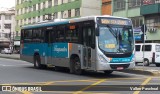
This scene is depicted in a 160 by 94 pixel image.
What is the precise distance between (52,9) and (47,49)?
5760 cm

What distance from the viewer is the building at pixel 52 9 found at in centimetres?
7069

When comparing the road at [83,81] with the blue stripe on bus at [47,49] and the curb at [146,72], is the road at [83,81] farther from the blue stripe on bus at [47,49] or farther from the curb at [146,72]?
the blue stripe on bus at [47,49]

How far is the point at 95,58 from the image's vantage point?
18.1 metres

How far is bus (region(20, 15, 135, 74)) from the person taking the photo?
18.1 metres

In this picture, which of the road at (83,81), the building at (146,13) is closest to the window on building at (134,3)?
the building at (146,13)

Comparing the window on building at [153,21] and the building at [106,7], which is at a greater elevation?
the building at [106,7]

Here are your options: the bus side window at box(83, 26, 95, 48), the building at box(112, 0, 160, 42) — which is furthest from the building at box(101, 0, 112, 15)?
the bus side window at box(83, 26, 95, 48)

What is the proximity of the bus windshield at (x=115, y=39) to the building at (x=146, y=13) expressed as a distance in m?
27.0

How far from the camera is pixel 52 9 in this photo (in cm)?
8038

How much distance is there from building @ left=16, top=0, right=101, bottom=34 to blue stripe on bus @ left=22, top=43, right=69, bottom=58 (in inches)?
1345

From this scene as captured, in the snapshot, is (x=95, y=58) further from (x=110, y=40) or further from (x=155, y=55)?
(x=155, y=55)

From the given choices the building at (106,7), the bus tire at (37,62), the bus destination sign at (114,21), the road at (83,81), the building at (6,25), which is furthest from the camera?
the building at (6,25)

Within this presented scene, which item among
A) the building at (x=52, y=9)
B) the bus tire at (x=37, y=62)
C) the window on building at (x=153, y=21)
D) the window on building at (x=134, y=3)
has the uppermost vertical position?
the building at (x=52, y=9)

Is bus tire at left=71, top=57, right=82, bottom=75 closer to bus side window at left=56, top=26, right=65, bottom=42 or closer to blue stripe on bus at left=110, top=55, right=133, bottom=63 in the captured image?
bus side window at left=56, top=26, right=65, bottom=42
